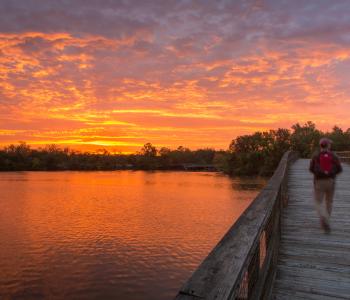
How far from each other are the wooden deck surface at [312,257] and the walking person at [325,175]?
1.37ft

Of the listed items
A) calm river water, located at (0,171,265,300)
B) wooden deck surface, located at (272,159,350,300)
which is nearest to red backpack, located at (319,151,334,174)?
wooden deck surface, located at (272,159,350,300)

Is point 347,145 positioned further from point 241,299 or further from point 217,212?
point 241,299

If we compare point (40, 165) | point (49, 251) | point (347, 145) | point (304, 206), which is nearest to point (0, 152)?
point (40, 165)

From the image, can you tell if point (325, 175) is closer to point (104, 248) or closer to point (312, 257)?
point (312, 257)

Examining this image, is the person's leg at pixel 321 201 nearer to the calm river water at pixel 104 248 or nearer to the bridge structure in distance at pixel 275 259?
the bridge structure in distance at pixel 275 259

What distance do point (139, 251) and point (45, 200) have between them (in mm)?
33290

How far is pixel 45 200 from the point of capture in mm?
54656

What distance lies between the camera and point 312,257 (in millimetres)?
5574

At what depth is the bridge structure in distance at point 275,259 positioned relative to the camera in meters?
2.00

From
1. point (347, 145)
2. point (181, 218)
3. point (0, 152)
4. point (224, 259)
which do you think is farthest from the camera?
point (0, 152)

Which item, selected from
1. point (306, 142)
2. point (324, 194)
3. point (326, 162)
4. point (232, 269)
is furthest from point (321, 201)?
point (306, 142)

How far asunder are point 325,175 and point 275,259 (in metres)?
2.78

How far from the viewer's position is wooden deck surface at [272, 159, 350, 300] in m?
4.35

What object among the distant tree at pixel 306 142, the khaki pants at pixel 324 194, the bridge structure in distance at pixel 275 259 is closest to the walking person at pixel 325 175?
the khaki pants at pixel 324 194
